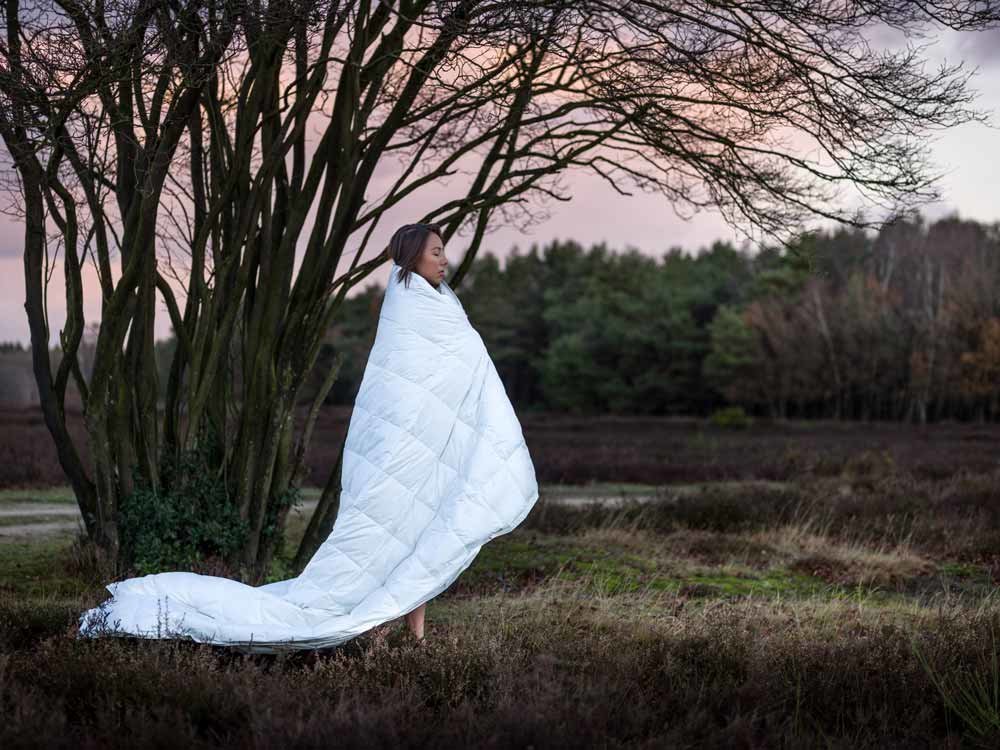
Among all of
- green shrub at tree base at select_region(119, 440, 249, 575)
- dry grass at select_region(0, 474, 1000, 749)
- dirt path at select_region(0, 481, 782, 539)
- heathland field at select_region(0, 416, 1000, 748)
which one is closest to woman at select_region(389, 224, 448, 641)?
dry grass at select_region(0, 474, 1000, 749)

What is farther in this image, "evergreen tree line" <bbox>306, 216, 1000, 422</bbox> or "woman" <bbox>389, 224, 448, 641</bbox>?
"evergreen tree line" <bbox>306, 216, 1000, 422</bbox>

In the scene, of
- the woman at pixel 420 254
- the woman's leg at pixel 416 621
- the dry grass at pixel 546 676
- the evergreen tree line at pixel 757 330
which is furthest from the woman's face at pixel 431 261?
the evergreen tree line at pixel 757 330

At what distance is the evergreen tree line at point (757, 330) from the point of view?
159ft

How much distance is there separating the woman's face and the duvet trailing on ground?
49 millimetres

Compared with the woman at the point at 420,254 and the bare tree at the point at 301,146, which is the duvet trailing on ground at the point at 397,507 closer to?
the woman at the point at 420,254

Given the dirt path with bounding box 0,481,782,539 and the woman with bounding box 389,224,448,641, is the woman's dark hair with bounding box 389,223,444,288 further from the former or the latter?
the dirt path with bounding box 0,481,782,539

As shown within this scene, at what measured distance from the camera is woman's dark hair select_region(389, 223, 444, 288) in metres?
4.96

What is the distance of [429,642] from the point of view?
4.71m

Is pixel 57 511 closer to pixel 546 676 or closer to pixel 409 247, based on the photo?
pixel 409 247

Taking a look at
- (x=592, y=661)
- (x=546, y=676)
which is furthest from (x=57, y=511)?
(x=546, y=676)

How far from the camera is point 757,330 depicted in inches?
2099

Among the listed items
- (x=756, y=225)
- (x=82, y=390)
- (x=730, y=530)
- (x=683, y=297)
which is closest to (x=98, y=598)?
(x=82, y=390)

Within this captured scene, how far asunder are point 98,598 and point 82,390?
1.72 m

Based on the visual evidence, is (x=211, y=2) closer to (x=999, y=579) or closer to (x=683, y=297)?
(x=999, y=579)
